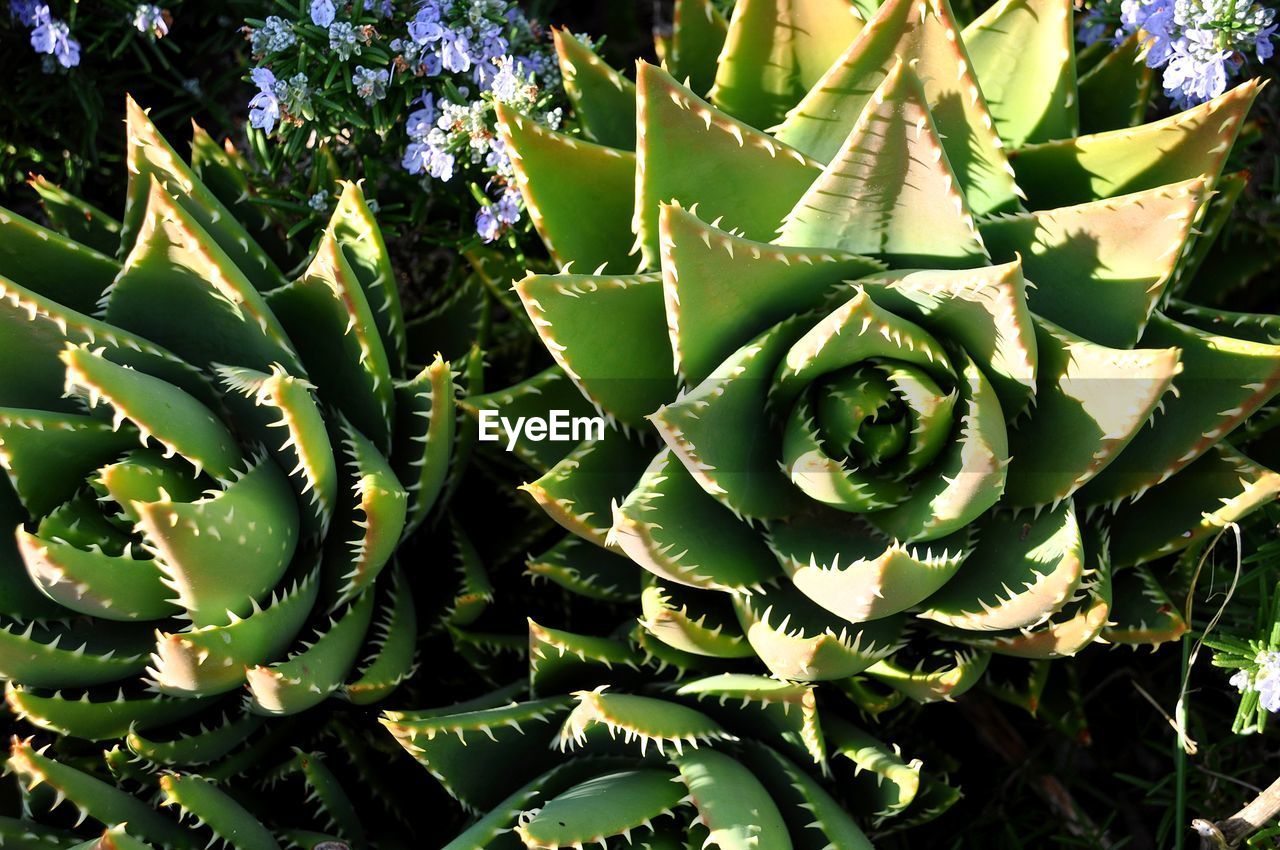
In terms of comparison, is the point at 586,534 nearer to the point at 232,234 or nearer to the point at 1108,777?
the point at 232,234

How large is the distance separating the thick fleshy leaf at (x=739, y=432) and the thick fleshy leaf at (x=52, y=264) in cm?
75

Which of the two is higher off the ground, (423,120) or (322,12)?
(322,12)

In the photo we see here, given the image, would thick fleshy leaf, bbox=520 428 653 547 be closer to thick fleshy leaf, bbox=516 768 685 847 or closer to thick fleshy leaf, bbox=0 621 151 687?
thick fleshy leaf, bbox=516 768 685 847

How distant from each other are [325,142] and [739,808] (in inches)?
39.6

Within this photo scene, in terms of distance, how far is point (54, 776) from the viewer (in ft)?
3.86

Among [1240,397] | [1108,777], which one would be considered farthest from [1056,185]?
[1108,777]

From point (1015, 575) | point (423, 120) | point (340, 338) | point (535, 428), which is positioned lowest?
point (1015, 575)

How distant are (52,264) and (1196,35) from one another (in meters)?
1.38

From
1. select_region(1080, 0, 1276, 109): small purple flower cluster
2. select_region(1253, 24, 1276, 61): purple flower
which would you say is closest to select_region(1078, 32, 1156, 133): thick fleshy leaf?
select_region(1080, 0, 1276, 109): small purple flower cluster

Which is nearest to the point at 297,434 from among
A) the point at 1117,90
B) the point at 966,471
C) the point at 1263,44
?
the point at 966,471

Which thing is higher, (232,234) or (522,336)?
(232,234)

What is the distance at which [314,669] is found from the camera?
1203 mm

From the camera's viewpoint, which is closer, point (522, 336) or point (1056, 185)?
point (1056, 185)

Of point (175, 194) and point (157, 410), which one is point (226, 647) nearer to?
point (157, 410)
